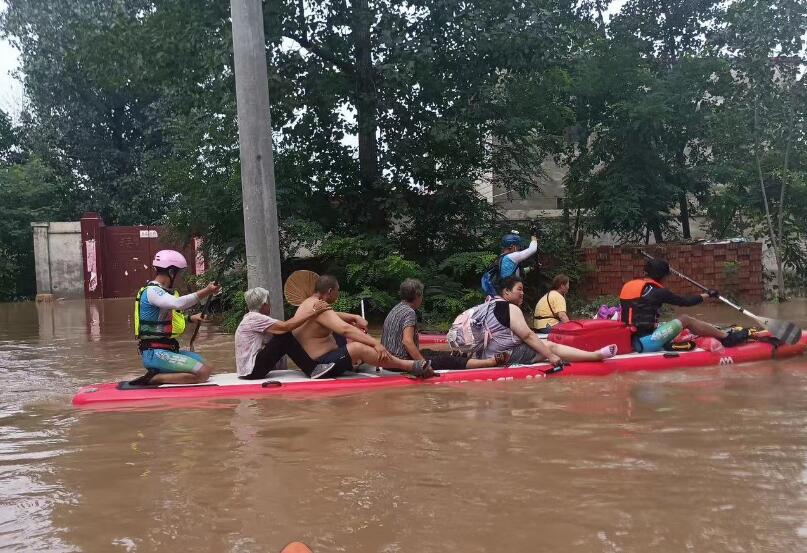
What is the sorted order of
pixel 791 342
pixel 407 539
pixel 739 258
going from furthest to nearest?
pixel 739 258 → pixel 791 342 → pixel 407 539

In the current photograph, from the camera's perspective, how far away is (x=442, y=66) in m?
13.0

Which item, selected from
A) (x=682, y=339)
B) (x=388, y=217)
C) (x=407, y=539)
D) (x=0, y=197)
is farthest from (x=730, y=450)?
(x=0, y=197)

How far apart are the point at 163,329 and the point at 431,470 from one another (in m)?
3.27

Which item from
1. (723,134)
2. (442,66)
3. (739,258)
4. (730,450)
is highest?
(442,66)

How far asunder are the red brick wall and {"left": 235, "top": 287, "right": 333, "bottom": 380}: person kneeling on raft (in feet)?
30.1

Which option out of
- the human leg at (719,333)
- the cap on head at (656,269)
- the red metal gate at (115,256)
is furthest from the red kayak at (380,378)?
the red metal gate at (115,256)

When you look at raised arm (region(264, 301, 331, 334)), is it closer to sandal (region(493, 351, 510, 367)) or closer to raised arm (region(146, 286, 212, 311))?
raised arm (region(146, 286, 212, 311))

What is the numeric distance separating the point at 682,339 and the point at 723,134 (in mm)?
8666

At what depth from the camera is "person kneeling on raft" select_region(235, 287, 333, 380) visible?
21.7 ft

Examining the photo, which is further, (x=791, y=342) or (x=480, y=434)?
(x=791, y=342)

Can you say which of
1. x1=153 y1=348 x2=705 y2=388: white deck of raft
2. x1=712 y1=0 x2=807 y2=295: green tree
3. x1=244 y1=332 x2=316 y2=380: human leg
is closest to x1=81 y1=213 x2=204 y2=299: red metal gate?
x1=712 y1=0 x2=807 y2=295: green tree

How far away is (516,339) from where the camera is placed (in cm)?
712

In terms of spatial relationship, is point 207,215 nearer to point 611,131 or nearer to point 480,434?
point 611,131

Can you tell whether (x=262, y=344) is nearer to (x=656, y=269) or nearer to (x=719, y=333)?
(x=656, y=269)
